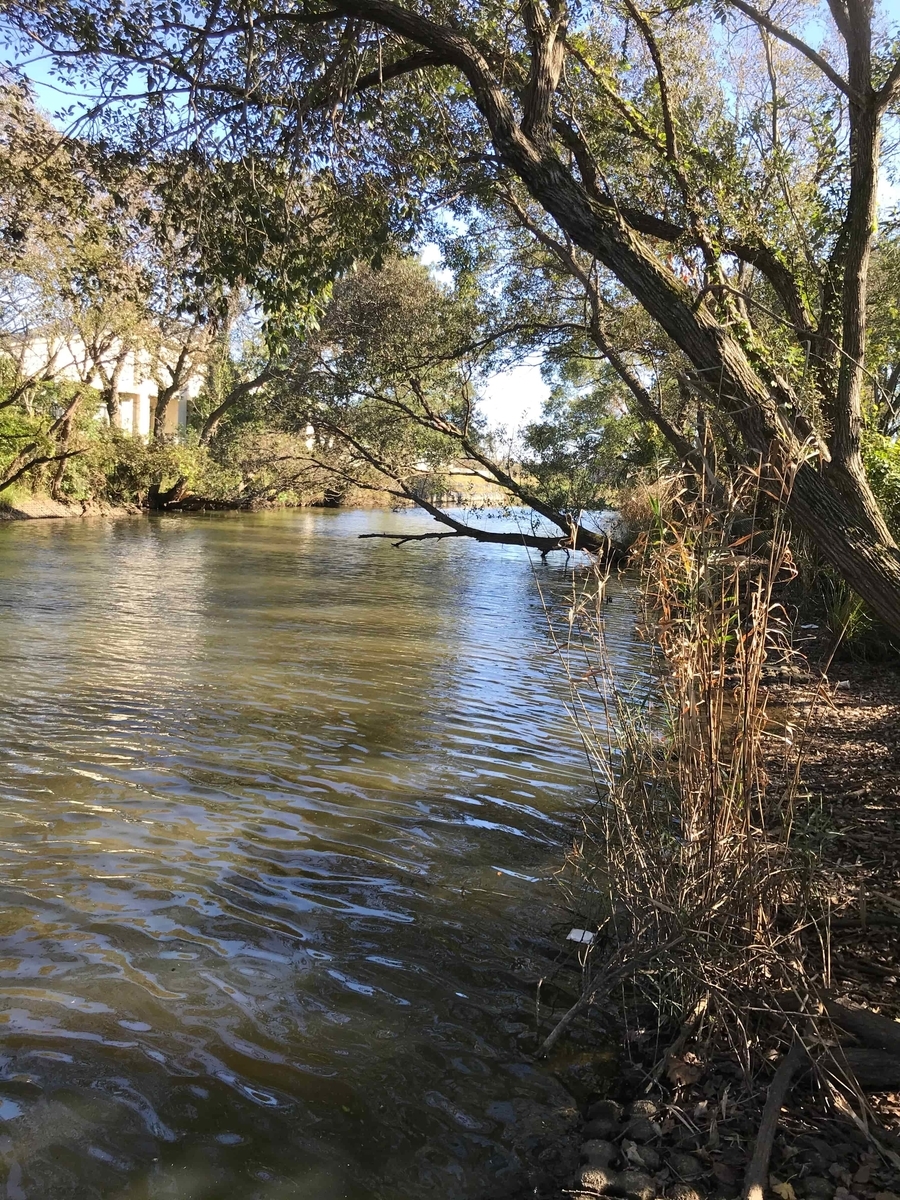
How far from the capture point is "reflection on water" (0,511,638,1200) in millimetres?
2820

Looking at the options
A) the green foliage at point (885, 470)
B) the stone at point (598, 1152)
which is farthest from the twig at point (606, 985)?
the green foliage at point (885, 470)

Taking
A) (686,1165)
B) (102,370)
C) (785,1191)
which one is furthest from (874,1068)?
(102,370)

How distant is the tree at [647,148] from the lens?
4.91 metres

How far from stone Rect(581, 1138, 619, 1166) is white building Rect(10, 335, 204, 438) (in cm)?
2464

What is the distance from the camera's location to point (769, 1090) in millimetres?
2748

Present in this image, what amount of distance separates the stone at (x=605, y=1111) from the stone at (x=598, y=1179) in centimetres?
31

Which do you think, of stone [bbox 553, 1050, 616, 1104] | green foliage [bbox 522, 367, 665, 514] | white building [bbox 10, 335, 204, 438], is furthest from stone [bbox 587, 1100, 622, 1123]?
white building [bbox 10, 335, 204, 438]

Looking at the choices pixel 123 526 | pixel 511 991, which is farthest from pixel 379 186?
pixel 123 526

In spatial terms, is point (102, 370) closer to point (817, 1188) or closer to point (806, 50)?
point (806, 50)

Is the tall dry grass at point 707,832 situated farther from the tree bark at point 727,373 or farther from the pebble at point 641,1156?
the tree bark at point 727,373

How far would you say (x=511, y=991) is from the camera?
377cm

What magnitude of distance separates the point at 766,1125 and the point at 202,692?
7.12 m

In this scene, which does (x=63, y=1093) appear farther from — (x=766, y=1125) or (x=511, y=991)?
(x=766, y=1125)

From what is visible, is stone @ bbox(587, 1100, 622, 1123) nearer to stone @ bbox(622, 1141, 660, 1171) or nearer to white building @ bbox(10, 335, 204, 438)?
stone @ bbox(622, 1141, 660, 1171)
